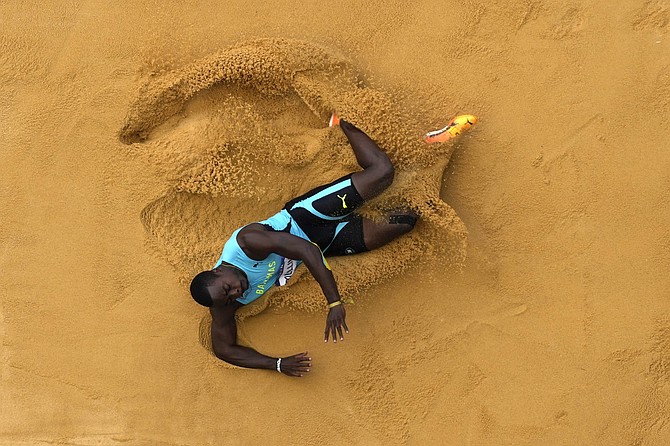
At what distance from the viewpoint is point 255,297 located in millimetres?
3328

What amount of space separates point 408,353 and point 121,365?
1.78 m

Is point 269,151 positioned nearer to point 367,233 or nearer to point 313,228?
point 313,228

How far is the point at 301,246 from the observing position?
2928 mm

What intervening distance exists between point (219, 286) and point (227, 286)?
4 centimetres

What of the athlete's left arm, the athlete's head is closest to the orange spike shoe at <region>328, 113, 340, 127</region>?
the athlete's left arm

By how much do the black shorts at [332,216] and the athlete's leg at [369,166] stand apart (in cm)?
5

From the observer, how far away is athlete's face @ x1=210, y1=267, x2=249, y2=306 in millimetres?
2850

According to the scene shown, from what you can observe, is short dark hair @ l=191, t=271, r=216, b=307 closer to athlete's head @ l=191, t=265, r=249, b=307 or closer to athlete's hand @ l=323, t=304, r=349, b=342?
athlete's head @ l=191, t=265, r=249, b=307

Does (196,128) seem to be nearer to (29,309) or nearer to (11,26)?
(11,26)

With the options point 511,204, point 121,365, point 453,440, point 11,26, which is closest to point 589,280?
point 511,204

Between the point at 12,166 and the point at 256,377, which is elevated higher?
the point at 12,166

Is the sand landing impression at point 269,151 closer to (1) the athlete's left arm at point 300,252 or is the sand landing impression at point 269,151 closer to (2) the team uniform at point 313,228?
(2) the team uniform at point 313,228

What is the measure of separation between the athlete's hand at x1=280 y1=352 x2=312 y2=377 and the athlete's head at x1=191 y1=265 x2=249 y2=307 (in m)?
0.74

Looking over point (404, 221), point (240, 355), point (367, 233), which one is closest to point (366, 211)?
point (367, 233)
